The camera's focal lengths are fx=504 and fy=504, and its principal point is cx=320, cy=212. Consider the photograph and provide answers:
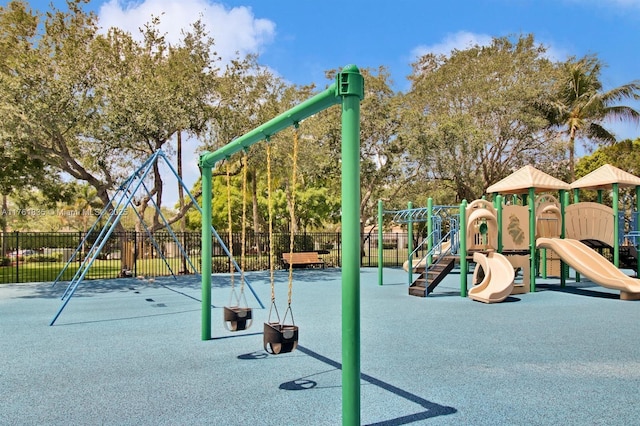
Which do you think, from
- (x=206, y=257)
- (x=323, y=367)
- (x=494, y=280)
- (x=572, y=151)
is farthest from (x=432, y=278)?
(x=572, y=151)

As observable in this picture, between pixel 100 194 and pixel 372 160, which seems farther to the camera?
pixel 372 160

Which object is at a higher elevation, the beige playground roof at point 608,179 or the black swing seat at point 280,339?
the beige playground roof at point 608,179

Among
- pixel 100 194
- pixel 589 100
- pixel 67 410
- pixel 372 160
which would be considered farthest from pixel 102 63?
pixel 589 100

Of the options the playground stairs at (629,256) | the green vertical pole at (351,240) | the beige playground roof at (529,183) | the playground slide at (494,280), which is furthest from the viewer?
the playground stairs at (629,256)

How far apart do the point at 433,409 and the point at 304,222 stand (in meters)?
37.0

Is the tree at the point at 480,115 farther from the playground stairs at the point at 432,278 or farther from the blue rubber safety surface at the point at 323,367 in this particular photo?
the blue rubber safety surface at the point at 323,367

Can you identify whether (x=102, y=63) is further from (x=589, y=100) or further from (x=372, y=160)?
(x=589, y=100)

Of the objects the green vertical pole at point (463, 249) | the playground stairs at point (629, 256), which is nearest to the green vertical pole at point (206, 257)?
the green vertical pole at point (463, 249)

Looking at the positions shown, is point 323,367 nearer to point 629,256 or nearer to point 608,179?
point 608,179

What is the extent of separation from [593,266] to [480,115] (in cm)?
1300

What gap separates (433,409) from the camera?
436 cm

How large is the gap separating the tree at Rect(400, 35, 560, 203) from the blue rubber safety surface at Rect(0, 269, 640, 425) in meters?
Result: 12.5

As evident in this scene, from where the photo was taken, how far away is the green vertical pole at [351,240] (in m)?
3.68

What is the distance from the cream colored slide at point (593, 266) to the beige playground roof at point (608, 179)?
Result: 231 centimetres
